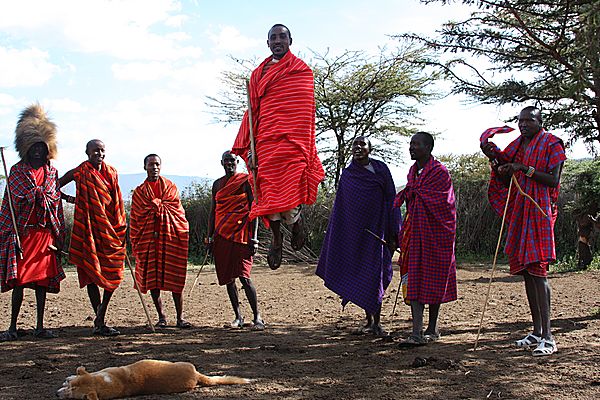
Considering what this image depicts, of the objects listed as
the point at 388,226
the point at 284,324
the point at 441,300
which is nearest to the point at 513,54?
the point at 388,226

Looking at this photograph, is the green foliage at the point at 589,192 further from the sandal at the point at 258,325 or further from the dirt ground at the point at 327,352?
the sandal at the point at 258,325

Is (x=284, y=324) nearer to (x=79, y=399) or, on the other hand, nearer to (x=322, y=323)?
(x=322, y=323)

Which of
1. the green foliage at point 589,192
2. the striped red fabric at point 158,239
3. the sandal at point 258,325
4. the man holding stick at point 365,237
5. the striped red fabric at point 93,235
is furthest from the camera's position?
the green foliage at point 589,192

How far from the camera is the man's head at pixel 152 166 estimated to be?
320 inches

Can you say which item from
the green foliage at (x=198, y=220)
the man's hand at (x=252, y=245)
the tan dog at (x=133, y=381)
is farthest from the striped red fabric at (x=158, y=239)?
the green foliage at (x=198, y=220)

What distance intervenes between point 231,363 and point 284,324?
231cm

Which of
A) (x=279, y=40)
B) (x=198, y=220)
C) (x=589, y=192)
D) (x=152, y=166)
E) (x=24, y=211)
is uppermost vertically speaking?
(x=279, y=40)

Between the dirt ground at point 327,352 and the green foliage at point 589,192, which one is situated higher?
the green foliage at point 589,192

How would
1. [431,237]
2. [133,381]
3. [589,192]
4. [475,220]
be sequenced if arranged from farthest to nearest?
1. [475,220]
2. [589,192]
3. [431,237]
4. [133,381]

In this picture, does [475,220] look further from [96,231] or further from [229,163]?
[96,231]

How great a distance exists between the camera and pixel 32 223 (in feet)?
24.0

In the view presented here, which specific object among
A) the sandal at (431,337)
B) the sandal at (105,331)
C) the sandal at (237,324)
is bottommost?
the sandal at (105,331)

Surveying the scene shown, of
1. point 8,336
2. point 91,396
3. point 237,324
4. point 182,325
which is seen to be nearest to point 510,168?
point 237,324

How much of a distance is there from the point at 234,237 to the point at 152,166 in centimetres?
134
